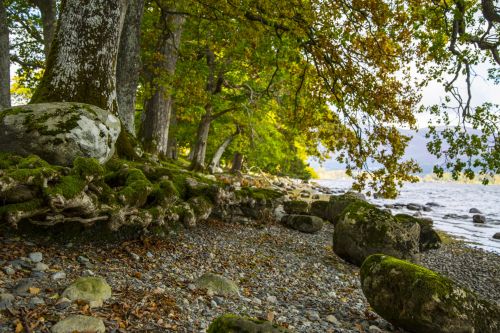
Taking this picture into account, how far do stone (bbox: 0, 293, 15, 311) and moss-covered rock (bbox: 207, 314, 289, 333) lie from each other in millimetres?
2258

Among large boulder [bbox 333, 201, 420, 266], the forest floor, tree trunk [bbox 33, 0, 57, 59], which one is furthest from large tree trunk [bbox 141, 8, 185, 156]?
large boulder [bbox 333, 201, 420, 266]

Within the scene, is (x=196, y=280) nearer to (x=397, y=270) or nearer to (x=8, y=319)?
(x=8, y=319)

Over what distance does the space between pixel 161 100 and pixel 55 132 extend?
33.1ft

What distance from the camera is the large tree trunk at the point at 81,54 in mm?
8242

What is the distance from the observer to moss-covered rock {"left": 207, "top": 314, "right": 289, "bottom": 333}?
381 cm

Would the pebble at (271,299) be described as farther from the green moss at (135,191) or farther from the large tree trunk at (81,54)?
the large tree trunk at (81,54)

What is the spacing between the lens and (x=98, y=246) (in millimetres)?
6934

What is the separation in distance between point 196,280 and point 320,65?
28.3 ft

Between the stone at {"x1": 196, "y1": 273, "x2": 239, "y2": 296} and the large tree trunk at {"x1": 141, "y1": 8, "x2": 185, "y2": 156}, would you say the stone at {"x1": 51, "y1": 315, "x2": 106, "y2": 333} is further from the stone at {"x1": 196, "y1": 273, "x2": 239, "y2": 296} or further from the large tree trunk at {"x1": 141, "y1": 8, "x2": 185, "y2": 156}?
the large tree trunk at {"x1": 141, "y1": 8, "x2": 185, "y2": 156}

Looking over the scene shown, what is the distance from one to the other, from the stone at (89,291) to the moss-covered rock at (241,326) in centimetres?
162

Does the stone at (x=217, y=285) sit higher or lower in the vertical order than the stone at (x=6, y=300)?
lower

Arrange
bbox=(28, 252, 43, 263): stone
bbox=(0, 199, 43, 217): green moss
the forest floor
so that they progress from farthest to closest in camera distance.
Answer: bbox=(28, 252, 43, 263): stone < bbox=(0, 199, 43, 217): green moss < the forest floor

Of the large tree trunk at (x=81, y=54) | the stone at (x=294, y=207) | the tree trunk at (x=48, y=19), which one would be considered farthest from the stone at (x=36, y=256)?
the tree trunk at (x=48, y=19)

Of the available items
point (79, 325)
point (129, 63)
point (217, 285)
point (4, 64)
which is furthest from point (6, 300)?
point (4, 64)
